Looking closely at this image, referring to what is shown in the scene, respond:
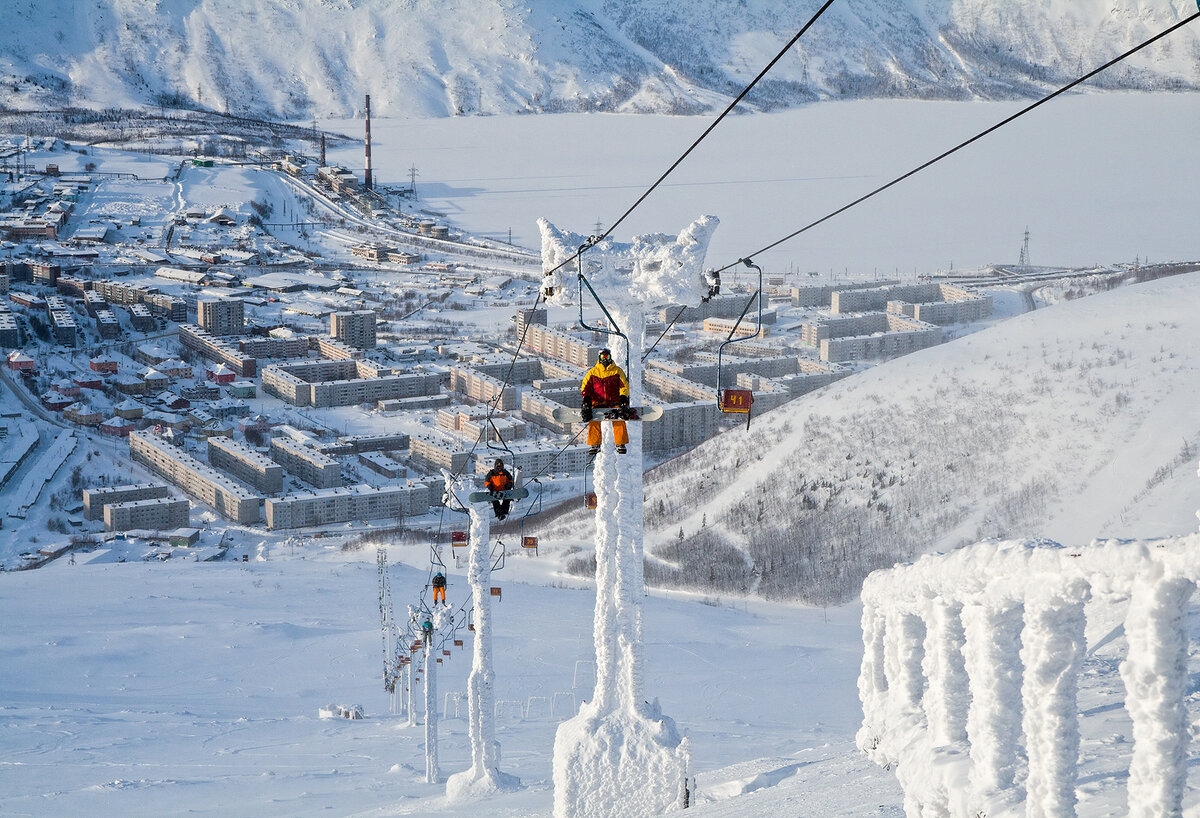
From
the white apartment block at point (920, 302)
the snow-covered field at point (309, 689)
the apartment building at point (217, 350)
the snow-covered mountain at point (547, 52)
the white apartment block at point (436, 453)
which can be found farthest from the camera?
the snow-covered mountain at point (547, 52)

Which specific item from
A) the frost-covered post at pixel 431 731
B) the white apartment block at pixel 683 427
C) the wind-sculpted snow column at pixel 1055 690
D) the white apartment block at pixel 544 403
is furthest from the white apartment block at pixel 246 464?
the wind-sculpted snow column at pixel 1055 690

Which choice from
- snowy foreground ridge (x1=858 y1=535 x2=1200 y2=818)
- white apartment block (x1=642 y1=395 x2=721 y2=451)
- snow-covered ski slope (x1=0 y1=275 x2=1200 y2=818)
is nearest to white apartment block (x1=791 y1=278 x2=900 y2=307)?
white apartment block (x1=642 y1=395 x2=721 y2=451)

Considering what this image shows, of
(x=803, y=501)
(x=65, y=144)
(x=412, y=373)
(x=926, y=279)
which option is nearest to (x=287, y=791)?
(x=803, y=501)

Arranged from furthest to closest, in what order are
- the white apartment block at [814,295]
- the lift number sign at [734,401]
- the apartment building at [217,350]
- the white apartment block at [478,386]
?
the white apartment block at [814,295], the apartment building at [217,350], the white apartment block at [478,386], the lift number sign at [734,401]

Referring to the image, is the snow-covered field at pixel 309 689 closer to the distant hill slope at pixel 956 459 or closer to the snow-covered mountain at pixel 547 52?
the distant hill slope at pixel 956 459

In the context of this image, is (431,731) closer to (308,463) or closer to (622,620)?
(622,620)

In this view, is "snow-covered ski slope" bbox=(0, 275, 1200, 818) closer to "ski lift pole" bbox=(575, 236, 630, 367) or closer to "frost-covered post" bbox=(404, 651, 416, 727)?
"frost-covered post" bbox=(404, 651, 416, 727)

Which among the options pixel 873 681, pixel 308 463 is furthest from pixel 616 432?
pixel 308 463
